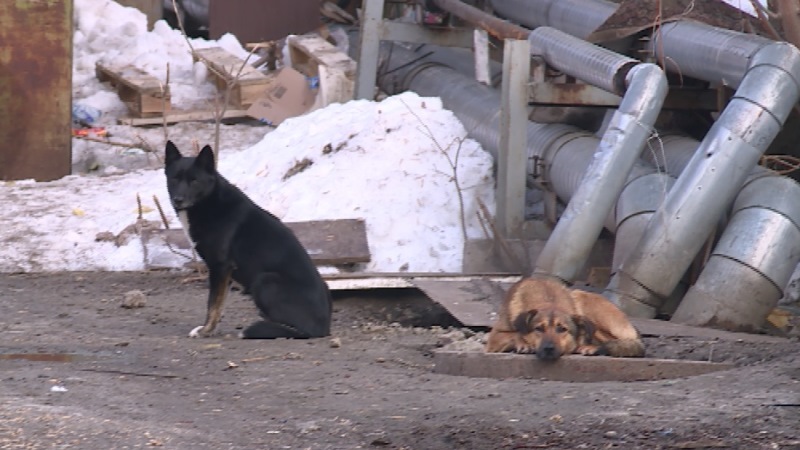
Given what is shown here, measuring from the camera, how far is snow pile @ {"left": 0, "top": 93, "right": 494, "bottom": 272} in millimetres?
10781

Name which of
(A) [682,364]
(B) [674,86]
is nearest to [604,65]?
(B) [674,86]

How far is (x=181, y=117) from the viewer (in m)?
14.4

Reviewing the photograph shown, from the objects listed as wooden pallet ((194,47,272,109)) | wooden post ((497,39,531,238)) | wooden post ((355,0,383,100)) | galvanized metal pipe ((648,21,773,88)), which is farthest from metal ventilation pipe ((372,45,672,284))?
wooden pallet ((194,47,272,109))

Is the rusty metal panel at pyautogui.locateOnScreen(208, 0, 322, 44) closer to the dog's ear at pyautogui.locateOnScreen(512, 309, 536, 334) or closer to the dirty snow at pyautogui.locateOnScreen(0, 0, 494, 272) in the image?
the dirty snow at pyautogui.locateOnScreen(0, 0, 494, 272)

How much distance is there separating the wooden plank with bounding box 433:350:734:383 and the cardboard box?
25.5ft

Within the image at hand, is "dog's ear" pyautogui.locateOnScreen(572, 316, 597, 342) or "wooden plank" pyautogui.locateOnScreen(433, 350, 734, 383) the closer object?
"wooden plank" pyautogui.locateOnScreen(433, 350, 734, 383)

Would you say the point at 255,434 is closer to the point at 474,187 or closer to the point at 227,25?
the point at 474,187

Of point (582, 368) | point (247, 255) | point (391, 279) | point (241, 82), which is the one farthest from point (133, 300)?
point (241, 82)

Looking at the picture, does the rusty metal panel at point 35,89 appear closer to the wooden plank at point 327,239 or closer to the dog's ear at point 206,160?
the wooden plank at point 327,239

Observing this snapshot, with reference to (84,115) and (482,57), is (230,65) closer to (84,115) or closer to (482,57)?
(84,115)

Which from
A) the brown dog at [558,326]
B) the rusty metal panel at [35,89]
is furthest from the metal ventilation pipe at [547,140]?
the rusty metal panel at [35,89]

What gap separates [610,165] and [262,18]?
28.7ft

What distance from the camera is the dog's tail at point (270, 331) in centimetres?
796

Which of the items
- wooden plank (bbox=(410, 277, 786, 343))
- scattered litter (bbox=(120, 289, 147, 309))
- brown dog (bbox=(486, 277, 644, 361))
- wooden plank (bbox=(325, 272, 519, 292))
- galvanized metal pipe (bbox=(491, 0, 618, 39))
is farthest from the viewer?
galvanized metal pipe (bbox=(491, 0, 618, 39))
